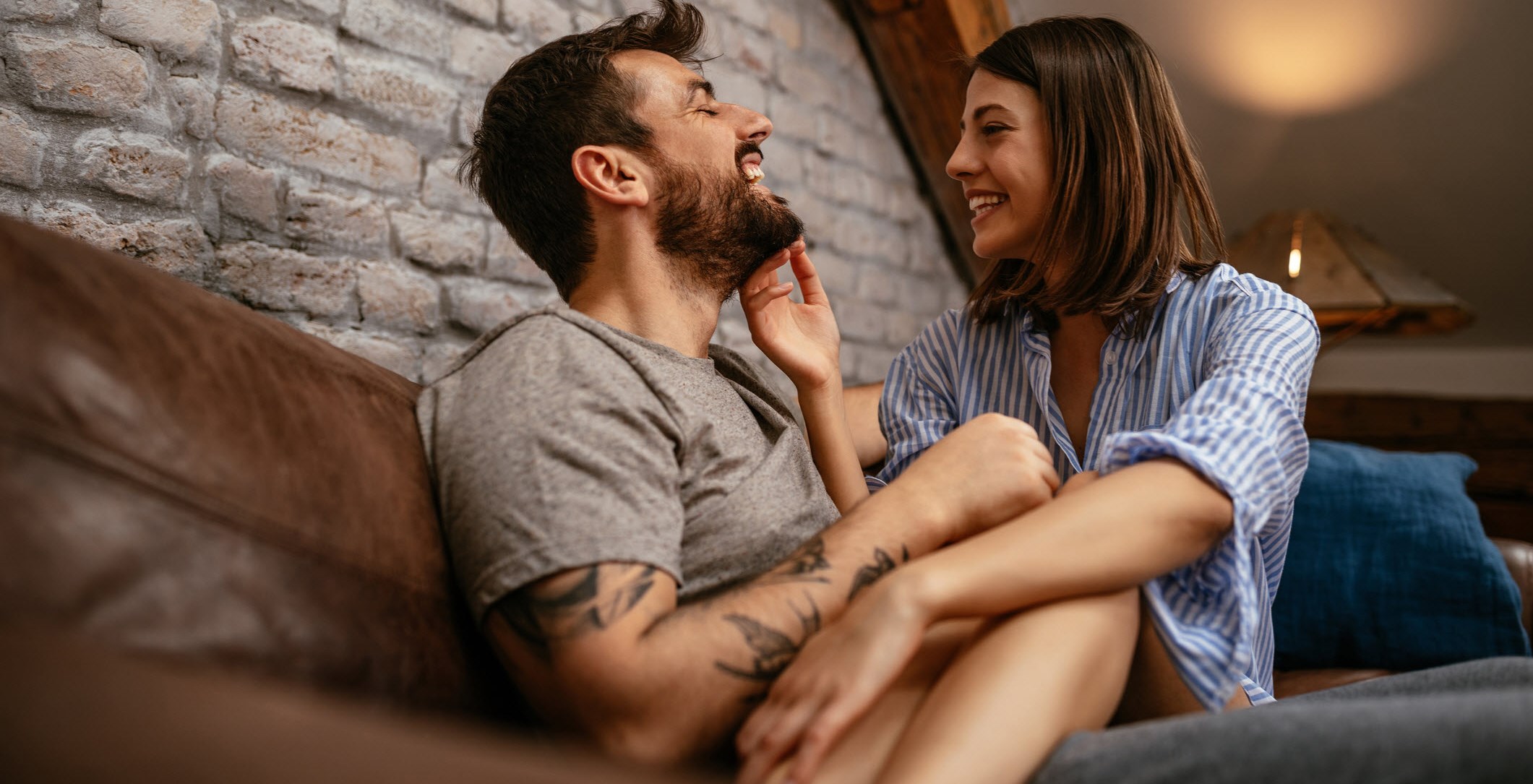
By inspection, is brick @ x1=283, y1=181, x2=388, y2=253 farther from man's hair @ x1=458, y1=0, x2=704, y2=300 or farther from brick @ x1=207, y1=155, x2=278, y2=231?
man's hair @ x1=458, y1=0, x2=704, y2=300

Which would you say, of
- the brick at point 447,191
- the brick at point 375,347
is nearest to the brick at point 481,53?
the brick at point 447,191

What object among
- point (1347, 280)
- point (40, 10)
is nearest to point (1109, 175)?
point (40, 10)

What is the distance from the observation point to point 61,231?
3.89 feet

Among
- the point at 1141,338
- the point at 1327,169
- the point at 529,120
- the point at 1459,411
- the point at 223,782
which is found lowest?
the point at 1459,411

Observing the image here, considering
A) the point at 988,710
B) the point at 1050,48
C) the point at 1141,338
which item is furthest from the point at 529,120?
the point at 988,710

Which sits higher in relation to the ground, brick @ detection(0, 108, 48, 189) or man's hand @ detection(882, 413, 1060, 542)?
brick @ detection(0, 108, 48, 189)

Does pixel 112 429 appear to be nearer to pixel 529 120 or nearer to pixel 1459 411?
pixel 529 120

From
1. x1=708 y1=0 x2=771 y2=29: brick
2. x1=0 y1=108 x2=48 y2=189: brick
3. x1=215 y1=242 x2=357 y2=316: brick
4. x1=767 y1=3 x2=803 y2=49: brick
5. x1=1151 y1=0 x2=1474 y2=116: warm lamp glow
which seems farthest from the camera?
x1=1151 y1=0 x2=1474 y2=116: warm lamp glow

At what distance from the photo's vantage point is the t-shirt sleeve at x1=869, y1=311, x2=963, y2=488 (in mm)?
1470

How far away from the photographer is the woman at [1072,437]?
77 centimetres

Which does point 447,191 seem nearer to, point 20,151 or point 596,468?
point 20,151

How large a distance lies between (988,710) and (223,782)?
Result: 523 mm

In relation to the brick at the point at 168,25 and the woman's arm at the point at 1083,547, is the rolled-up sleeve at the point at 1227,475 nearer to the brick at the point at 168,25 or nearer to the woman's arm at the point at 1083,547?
the woman's arm at the point at 1083,547

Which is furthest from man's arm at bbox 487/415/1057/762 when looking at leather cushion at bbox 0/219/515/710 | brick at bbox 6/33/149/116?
brick at bbox 6/33/149/116
